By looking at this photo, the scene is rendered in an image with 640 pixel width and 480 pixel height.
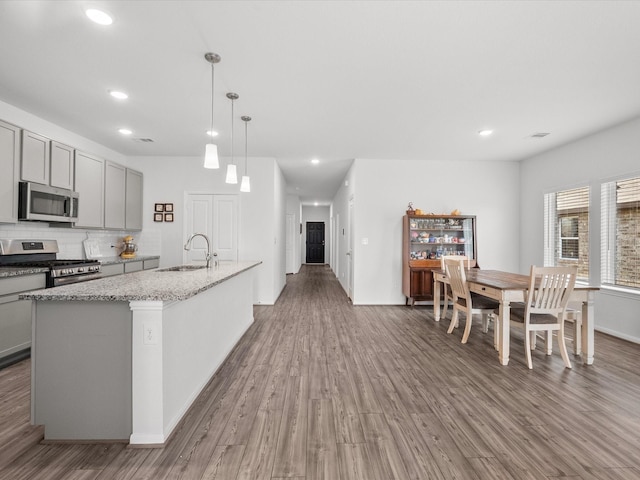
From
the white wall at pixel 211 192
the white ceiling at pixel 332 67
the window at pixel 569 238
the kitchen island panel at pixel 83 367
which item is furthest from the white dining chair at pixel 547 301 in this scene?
the white wall at pixel 211 192

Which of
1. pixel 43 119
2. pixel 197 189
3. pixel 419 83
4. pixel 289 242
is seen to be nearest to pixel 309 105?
pixel 419 83

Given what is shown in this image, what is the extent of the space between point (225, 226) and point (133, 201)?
62.8 inches

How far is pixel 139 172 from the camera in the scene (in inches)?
212

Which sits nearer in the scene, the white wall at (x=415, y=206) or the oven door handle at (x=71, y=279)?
the oven door handle at (x=71, y=279)

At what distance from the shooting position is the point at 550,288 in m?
2.88

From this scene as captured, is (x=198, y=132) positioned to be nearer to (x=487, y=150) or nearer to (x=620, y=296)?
(x=487, y=150)

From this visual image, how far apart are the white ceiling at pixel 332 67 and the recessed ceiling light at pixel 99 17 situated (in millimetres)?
55

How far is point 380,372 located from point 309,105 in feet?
9.46

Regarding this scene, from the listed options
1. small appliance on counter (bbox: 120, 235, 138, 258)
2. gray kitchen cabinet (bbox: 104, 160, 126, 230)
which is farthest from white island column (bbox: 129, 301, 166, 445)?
small appliance on counter (bbox: 120, 235, 138, 258)

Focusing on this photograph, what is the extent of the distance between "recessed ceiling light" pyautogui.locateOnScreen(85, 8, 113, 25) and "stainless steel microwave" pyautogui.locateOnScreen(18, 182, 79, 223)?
2250 mm

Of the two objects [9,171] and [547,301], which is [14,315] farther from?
[547,301]

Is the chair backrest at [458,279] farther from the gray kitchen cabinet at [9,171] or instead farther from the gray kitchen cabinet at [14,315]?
the gray kitchen cabinet at [9,171]

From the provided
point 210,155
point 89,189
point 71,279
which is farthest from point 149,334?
point 89,189

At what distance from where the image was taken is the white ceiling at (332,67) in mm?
2014
